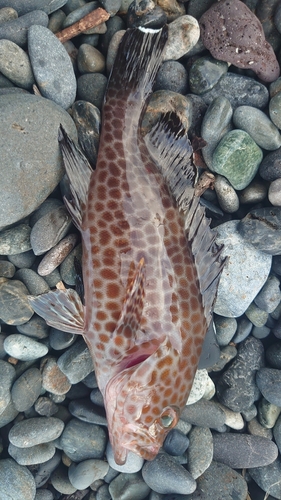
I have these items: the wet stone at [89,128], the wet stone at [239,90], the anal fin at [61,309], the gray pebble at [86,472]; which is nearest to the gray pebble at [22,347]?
the anal fin at [61,309]

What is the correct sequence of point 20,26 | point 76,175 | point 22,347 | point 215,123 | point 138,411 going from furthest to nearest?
point 215,123 → point 22,347 → point 20,26 → point 76,175 → point 138,411

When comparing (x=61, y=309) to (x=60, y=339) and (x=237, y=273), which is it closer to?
(x=60, y=339)

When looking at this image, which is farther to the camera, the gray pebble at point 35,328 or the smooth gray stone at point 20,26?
the gray pebble at point 35,328

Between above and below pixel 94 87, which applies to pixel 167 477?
below

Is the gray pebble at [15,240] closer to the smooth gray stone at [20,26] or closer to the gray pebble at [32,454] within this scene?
the smooth gray stone at [20,26]

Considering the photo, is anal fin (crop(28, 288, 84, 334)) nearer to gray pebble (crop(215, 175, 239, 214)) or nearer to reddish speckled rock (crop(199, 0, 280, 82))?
gray pebble (crop(215, 175, 239, 214))

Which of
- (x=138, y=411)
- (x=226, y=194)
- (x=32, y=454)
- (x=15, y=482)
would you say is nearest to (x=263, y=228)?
(x=226, y=194)
